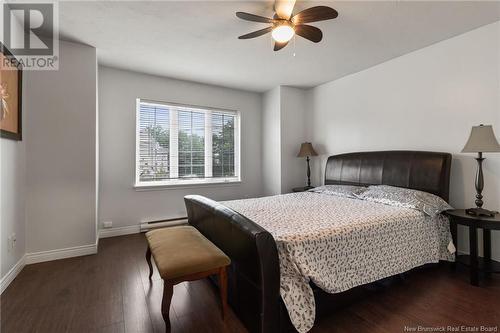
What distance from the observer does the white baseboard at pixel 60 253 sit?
2541 millimetres

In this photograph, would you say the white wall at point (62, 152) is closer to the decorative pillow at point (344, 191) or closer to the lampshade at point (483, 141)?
the decorative pillow at point (344, 191)

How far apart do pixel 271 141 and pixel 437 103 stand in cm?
259

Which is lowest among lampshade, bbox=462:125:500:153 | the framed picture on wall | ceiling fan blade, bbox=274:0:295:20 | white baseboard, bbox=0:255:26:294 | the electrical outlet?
white baseboard, bbox=0:255:26:294

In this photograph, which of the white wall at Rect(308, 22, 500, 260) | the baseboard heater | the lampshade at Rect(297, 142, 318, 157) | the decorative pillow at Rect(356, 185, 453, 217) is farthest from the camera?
the lampshade at Rect(297, 142, 318, 157)

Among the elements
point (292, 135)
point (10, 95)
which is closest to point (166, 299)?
point (10, 95)

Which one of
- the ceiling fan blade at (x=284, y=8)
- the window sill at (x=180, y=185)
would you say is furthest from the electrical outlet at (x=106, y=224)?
the ceiling fan blade at (x=284, y=8)

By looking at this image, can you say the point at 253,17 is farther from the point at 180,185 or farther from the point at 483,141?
the point at 180,185

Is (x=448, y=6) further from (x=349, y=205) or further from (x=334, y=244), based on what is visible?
(x=334, y=244)

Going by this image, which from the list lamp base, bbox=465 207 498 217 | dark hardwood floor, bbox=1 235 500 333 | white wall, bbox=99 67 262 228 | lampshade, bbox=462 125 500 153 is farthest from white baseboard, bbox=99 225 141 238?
lampshade, bbox=462 125 500 153

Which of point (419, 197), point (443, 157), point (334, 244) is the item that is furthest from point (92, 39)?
point (443, 157)

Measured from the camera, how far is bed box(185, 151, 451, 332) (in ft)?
4.62

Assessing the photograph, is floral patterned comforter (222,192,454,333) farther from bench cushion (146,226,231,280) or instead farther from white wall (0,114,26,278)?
white wall (0,114,26,278)

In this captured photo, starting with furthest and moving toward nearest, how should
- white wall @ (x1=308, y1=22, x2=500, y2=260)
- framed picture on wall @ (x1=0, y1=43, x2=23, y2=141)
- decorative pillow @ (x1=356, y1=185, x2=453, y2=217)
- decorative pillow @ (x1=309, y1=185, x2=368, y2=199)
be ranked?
decorative pillow @ (x1=309, y1=185, x2=368, y2=199) → white wall @ (x1=308, y1=22, x2=500, y2=260) → decorative pillow @ (x1=356, y1=185, x2=453, y2=217) → framed picture on wall @ (x1=0, y1=43, x2=23, y2=141)

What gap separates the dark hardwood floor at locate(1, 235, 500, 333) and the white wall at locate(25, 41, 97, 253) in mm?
449
